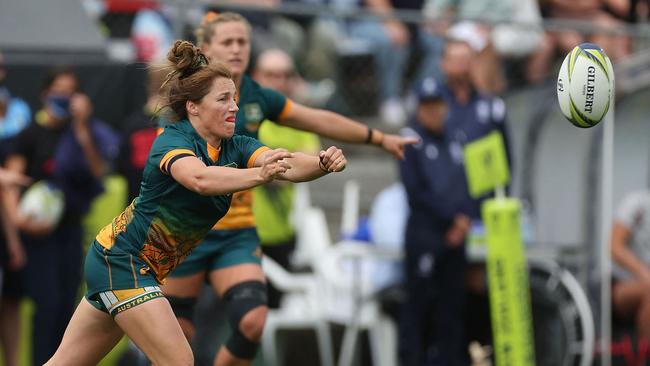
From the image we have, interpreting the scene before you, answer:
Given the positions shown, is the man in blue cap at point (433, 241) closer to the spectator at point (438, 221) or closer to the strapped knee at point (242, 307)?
the spectator at point (438, 221)

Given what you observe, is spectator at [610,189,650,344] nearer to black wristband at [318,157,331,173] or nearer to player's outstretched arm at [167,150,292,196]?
black wristband at [318,157,331,173]

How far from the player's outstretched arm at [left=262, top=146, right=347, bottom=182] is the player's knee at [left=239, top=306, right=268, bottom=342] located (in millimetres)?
1606

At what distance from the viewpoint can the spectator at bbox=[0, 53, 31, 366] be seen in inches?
360

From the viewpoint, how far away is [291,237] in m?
9.48

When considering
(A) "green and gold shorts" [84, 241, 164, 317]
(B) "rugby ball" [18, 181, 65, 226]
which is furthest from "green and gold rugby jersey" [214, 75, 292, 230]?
(B) "rugby ball" [18, 181, 65, 226]

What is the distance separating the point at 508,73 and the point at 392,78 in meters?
1.35

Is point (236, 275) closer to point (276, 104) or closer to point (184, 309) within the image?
point (184, 309)

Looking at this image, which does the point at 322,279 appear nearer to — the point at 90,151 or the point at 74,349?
the point at 90,151

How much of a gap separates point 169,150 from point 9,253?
13.3 ft

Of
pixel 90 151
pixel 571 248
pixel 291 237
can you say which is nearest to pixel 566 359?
pixel 571 248

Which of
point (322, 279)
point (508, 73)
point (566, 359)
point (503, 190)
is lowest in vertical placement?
point (566, 359)

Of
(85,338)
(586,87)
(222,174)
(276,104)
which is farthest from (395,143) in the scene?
(85,338)

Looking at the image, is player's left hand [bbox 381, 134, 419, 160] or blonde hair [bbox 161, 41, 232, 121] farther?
player's left hand [bbox 381, 134, 419, 160]

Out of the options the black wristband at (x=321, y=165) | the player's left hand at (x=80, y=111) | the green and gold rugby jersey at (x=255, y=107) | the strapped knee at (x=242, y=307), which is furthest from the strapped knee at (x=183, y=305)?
the player's left hand at (x=80, y=111)
